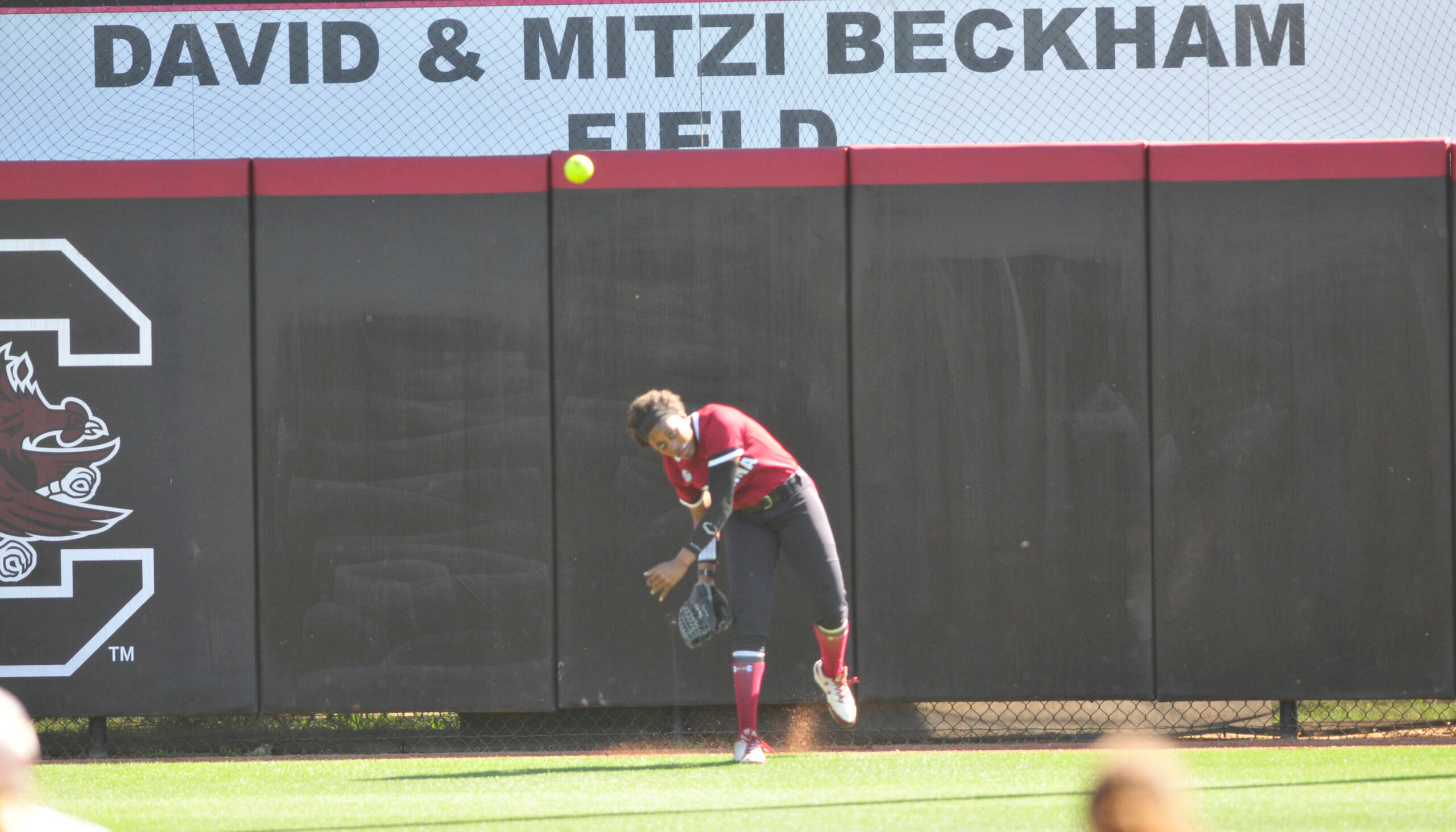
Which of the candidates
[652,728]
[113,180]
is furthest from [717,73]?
Result: [652,728]

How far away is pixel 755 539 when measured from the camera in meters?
6.19

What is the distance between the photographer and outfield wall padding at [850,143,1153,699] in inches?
282

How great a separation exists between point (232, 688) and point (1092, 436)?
4.39 m

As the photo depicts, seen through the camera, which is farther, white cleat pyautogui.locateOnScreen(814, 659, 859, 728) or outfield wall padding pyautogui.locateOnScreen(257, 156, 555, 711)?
outfield wall padding pyautogui.locateOnScreen(257, 156, 555, 711)

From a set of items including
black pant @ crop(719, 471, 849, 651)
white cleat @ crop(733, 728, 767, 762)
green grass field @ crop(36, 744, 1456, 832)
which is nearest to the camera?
green grass field @ crop(36, 744, 1456, 832)

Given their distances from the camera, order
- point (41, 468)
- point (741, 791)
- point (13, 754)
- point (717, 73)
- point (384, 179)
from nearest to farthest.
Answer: point (13, 754) < point (741, 791) < point (41, 468) < point (384, 179) < point (717, 73)

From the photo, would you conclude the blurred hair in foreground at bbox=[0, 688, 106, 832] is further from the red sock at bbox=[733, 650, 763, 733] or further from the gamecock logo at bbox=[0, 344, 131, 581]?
the gamecock logo at bbox=[0, 344, 131, 581]

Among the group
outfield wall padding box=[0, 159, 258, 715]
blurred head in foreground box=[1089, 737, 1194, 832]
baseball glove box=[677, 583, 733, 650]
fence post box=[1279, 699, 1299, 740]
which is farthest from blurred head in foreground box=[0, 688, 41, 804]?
fence post box=[1279, 699, 1299, 740]

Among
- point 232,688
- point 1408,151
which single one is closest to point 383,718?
point 232,688

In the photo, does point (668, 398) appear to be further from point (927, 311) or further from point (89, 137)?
point (89, 137)

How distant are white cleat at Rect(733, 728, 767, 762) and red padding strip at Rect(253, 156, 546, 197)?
112 inches

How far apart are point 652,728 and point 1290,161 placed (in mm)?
4269

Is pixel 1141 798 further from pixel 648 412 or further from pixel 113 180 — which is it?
pixel 113 180

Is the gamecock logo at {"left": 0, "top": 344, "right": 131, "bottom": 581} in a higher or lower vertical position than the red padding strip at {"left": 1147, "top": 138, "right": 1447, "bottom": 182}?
lower
